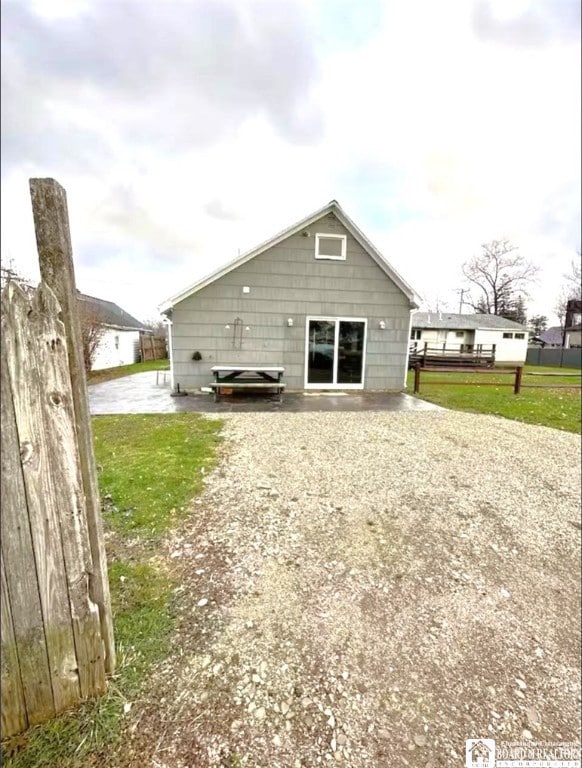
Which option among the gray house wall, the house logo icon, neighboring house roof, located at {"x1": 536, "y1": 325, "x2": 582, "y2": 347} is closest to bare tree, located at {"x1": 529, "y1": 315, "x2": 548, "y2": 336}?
neighboring house roof, located at {"x1": 536, "y1": 325, "x2": 582, "y2": 347}

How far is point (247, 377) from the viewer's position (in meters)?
9.40

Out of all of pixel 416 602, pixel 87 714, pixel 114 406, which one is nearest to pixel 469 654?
pixel 416 602

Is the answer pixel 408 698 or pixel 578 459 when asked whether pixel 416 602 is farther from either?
pixel 578 459

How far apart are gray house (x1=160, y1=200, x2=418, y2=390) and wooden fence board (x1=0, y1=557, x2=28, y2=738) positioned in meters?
8.57

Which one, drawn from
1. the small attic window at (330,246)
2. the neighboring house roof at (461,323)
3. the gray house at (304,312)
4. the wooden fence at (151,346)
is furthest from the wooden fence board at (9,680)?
the neighboring house roof at (461,323)

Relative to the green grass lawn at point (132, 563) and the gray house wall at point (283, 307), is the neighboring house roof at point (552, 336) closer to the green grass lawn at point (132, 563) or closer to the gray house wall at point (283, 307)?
the gray house wall at point (283, 307)

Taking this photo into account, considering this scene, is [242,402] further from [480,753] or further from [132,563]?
[480,753]

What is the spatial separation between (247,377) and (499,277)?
40.5m

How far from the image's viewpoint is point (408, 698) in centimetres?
167

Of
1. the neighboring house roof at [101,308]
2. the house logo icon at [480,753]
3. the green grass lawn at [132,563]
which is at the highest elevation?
the neighboring house roof at [101,308]

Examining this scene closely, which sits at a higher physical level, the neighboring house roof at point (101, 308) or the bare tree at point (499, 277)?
the bare tree at point (499, 277)

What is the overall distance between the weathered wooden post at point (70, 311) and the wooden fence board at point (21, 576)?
199 millimetres

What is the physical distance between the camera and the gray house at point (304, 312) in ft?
30.3

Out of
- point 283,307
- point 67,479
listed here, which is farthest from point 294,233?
point 67,479
